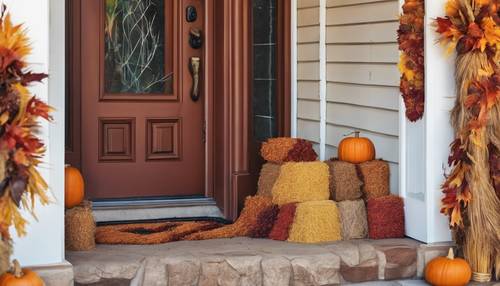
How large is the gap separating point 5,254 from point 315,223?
1.80 m

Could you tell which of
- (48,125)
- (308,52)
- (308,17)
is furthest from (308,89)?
(48,125)

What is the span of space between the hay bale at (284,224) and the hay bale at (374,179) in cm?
49

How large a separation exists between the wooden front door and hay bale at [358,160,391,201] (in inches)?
45.6

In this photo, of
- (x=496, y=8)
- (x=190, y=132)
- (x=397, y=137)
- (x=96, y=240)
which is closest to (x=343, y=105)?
(x=397, y=137)

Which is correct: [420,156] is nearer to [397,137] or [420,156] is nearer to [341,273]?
[397,137]

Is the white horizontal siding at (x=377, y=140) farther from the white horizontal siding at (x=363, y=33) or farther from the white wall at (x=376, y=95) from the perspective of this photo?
the white horizontal siding at (x=363, y=33)

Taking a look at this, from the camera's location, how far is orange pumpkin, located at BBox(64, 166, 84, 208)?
4375 millimetres

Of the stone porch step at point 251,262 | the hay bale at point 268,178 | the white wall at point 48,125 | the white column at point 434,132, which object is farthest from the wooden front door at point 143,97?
the white column at point 434,132

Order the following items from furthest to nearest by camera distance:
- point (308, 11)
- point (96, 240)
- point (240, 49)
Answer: point (308, 11) < point (240, 49) < point (96, 240)

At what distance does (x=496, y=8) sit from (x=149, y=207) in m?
2.43

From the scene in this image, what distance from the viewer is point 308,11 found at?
222 inches

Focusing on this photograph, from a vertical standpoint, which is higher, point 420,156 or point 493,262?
point 420,156

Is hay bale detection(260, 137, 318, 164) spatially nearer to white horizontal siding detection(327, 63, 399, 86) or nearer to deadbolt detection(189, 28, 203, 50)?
white horizontal siding detection(327, 63, 399, 86)

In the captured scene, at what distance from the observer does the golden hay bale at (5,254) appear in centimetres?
349
